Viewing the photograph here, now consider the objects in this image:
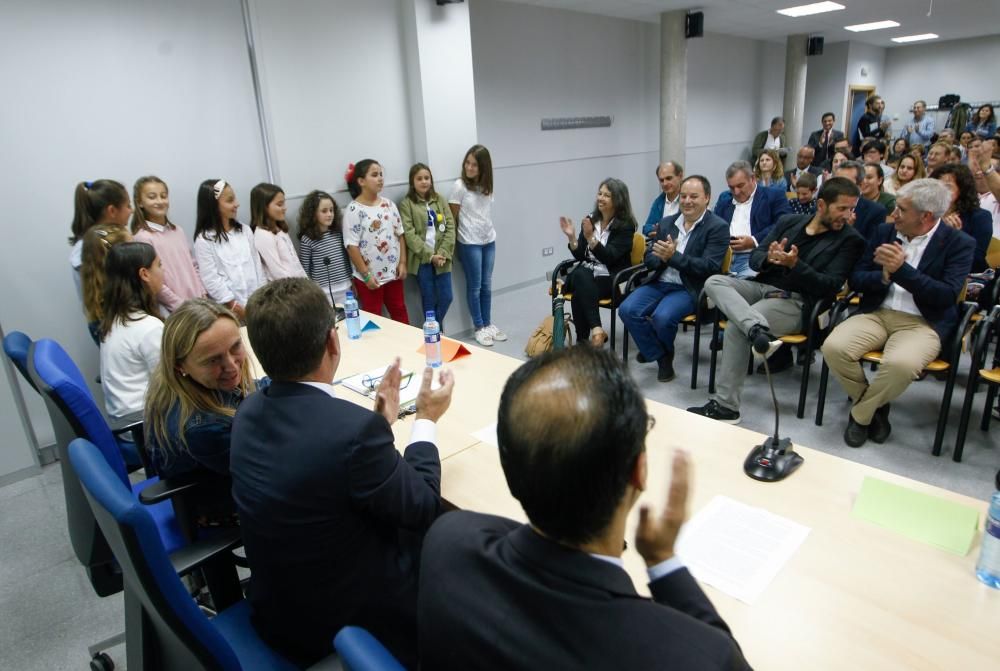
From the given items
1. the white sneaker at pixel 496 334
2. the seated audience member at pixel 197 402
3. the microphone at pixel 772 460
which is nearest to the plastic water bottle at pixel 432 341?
the seated audience member at pixel 197 402

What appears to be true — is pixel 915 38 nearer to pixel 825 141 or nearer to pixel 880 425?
pixel 825 141

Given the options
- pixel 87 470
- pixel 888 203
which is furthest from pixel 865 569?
pixel 888 203

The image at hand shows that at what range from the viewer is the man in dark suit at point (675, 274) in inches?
149

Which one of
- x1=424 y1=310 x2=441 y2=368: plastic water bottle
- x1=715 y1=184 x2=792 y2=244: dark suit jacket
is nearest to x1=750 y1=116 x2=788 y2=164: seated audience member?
x1=715 y1=184 x2=792 y2=244: dark suit jacket

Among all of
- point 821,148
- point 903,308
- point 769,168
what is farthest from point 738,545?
point 821,148

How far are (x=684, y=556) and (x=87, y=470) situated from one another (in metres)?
1.20

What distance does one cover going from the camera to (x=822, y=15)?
8.20 metres

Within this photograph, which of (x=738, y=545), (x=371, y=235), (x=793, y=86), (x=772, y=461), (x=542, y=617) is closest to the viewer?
(x=542, y=617)

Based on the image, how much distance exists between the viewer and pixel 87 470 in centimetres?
109

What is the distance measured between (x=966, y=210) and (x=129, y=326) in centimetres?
439

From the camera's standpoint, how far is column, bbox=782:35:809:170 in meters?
9.84

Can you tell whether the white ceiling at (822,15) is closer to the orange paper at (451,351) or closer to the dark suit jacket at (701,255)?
the dark suit jacket at (701,255)

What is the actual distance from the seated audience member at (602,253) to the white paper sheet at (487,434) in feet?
7.90

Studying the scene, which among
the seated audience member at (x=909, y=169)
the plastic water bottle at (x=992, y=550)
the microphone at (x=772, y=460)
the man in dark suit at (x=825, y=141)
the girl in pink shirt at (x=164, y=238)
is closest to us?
the plastic water bottle at (x=992, y=550)
